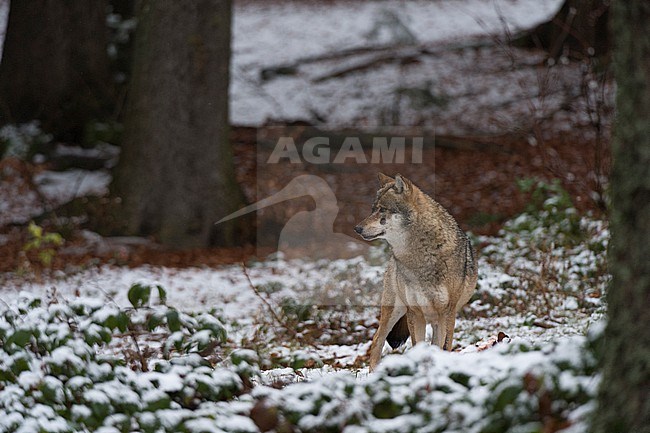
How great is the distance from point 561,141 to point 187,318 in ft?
39.7

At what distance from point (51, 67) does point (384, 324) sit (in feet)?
36.6

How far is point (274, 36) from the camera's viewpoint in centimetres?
2439

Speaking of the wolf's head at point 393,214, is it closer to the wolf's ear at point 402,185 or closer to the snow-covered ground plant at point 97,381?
the wolf's ear at point 402,185

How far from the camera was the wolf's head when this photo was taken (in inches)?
245

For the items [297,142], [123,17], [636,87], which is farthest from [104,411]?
[123,17]

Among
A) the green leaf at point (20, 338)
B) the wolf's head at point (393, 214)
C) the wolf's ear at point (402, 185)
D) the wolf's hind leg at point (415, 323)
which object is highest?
the wolf's ear at point (402, 185)

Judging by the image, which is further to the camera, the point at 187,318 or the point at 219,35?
the point at 219,35

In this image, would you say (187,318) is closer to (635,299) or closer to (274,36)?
(635,299)

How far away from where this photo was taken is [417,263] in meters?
6.16

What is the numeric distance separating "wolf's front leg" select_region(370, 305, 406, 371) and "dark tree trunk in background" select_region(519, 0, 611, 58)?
824 cm

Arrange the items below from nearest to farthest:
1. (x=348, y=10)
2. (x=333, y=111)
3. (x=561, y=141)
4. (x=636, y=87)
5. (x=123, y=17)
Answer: (x=636, y=87)
(x=561, y=141)
(x=123, y=17)
(x=333, y=111)
(x=348, y=10)

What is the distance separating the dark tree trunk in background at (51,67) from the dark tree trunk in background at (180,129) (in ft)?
11.9

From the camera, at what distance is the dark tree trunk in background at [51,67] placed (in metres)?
15.4

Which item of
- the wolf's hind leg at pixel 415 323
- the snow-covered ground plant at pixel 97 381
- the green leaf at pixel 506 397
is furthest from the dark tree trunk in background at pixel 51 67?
the green leaf at pixel 506 397
